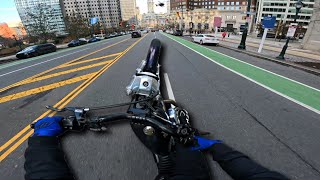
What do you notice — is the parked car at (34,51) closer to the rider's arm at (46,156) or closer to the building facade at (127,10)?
the rider's arm at (46,156)

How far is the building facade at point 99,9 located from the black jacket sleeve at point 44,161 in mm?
120507

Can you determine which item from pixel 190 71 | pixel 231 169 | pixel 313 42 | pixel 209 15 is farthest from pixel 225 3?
pixel 231 169

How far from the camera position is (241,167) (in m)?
1.80

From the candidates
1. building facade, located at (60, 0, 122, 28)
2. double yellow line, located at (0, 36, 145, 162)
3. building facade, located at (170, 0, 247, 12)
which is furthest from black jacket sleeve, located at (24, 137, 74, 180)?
building facade, located at (170, 0, 247, 12)

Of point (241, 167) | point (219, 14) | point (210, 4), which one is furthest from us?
point (210, 4)

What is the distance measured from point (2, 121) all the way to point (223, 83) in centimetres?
708

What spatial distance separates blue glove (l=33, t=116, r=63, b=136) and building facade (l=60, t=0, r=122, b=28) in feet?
394

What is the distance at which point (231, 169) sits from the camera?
6.18 ft

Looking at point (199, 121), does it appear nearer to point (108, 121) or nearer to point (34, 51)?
point (108, 121)

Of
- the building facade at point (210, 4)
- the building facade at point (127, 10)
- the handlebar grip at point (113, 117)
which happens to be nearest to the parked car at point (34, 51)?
the handlebar grip at point (113, 117)

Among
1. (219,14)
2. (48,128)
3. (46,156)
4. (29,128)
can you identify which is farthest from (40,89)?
(219,14)

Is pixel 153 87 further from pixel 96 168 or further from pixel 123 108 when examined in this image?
pixel 123 108

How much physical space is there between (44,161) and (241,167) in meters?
2.08

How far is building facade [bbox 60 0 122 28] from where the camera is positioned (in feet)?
373
